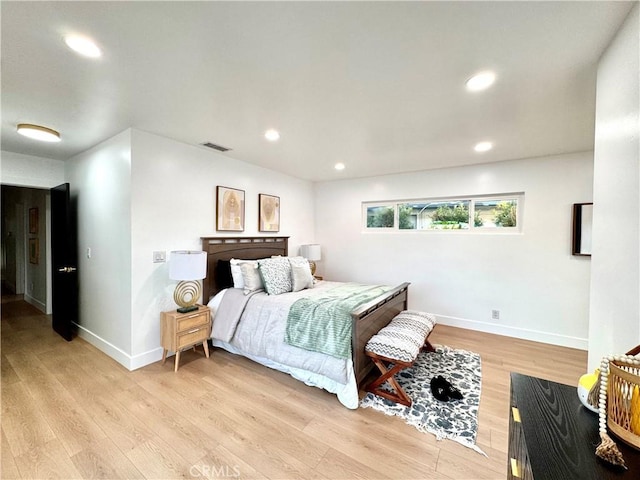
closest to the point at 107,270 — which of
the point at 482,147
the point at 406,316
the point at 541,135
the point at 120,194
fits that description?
the point at 120,194

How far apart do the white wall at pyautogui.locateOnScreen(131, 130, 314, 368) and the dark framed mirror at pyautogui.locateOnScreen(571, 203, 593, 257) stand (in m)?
4.44

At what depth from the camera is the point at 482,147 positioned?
3158 mm

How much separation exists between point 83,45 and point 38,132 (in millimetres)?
1838

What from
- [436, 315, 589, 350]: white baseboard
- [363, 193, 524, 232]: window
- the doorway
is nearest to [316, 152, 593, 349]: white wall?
[436, 315, 589, 350]: white baseboard

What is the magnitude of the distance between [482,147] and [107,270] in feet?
15.2

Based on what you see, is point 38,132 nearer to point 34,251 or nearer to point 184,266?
point 184,266

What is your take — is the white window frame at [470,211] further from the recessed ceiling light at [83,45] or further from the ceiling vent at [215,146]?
the recessed ceiling light at [83,45]

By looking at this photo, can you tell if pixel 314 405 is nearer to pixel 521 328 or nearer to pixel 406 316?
pixel 406 316

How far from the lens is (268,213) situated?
430cm

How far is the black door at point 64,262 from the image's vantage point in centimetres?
345

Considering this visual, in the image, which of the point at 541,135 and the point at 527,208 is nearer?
the point at 541,135

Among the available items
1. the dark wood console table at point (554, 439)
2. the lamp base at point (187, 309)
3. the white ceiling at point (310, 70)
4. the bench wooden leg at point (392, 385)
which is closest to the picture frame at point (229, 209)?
the white ceiling at point (310, 70)

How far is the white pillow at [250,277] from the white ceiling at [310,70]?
1476 mm

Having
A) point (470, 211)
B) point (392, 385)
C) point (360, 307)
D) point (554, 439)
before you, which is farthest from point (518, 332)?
point (554, 439)
